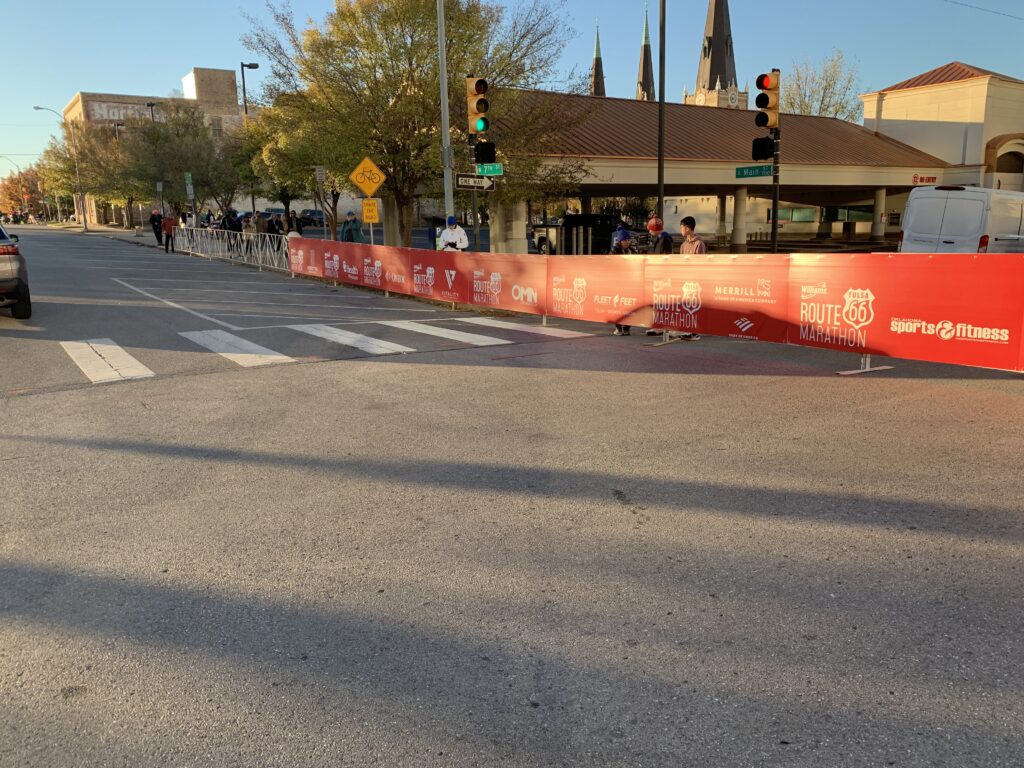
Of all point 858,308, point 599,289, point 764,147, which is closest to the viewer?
point 858,308

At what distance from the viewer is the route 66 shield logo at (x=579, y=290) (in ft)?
42.1

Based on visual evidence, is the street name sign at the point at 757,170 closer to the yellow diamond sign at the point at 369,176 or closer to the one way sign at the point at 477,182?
the one way sign at the point at 477,182

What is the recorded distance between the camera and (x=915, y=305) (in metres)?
8.27

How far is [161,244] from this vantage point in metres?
42.6

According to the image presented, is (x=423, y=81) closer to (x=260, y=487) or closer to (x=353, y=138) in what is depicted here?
(x=353, y=138)

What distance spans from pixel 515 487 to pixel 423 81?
725 inches

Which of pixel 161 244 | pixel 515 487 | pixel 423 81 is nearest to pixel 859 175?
pixel 423 81

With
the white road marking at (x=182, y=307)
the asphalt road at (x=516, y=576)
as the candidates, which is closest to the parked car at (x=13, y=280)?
the white road marking at (x=182, y=307)

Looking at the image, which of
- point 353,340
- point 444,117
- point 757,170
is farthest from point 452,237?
point 757,170

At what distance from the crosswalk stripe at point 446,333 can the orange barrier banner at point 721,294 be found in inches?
96.9

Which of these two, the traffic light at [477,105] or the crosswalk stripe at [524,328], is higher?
the traffic light at [477,105]

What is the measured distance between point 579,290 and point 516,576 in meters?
9.53

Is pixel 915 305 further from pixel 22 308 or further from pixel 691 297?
pixel 22 308

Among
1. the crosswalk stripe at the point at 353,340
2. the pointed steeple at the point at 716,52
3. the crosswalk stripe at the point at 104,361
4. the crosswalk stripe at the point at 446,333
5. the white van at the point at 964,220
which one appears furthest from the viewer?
the pointed steeple at the point at 716,52
